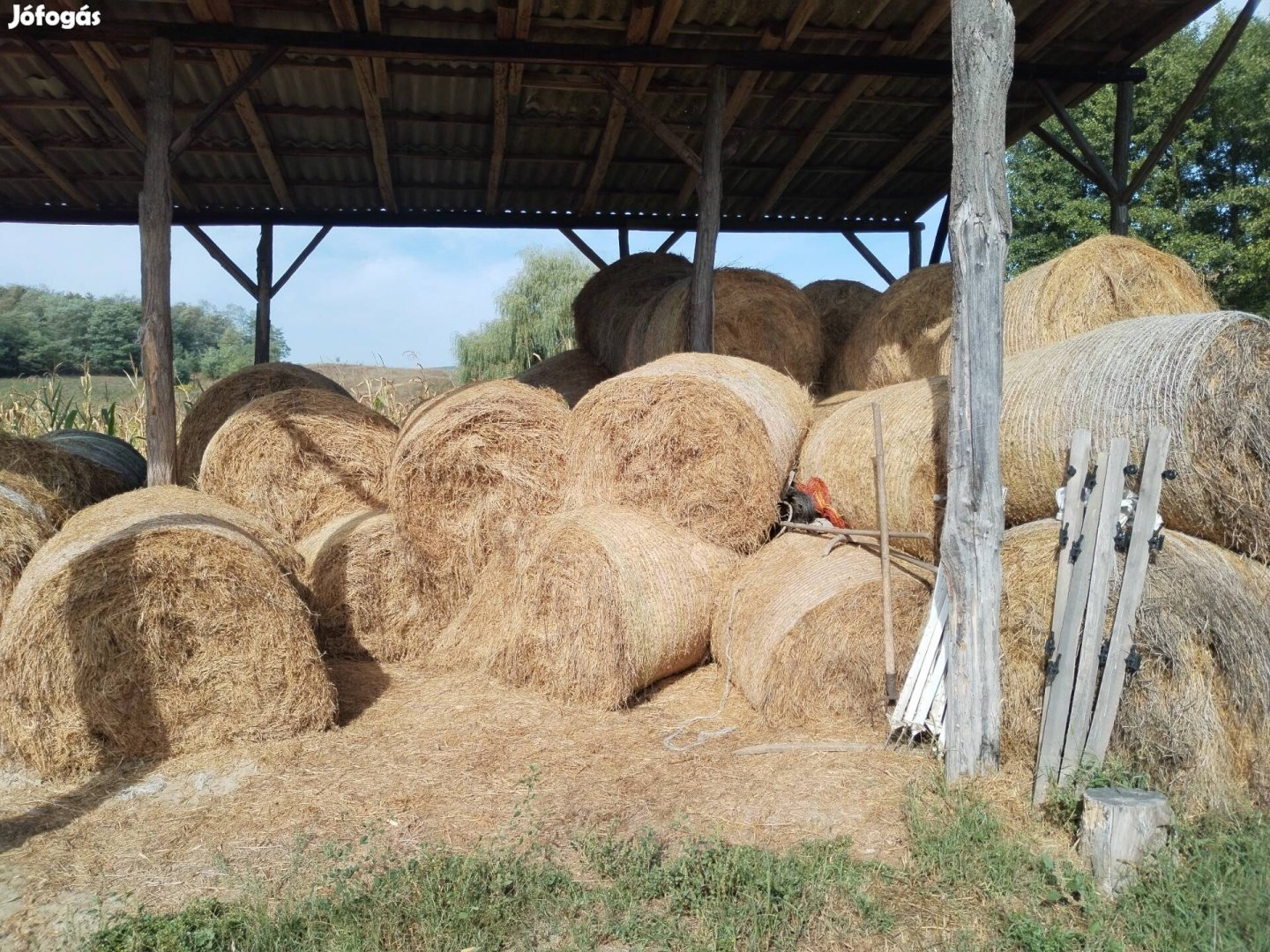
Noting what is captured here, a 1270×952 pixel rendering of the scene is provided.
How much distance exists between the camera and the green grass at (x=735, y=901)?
353 cm

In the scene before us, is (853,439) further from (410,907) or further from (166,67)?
(166,67)

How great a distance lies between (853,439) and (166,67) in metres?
5.66

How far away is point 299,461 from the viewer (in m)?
8.05

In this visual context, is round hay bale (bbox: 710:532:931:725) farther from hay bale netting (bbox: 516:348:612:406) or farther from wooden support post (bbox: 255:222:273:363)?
wooden support post (bbox: 255:222:273:363)

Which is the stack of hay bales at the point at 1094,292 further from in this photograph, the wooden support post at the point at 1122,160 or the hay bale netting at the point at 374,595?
the hay bale netting at the point at 374,595

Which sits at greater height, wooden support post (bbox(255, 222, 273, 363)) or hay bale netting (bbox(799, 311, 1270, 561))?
wooden support post (bbox(255, 222, 273, 363))

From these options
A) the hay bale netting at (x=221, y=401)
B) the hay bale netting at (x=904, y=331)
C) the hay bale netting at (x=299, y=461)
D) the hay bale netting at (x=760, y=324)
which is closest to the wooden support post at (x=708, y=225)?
the hay bale netting at (x=760, y=324)

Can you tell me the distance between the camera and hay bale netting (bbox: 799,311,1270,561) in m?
4.55

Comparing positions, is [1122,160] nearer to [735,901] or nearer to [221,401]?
[221,401]

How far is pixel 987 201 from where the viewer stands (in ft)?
15.5

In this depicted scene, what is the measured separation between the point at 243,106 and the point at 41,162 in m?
2.60

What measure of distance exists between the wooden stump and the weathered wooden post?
30.4 inches

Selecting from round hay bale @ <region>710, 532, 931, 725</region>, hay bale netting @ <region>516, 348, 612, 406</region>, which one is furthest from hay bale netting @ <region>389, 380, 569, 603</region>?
hay bale netting @ <region>516, 348, 612, 406</region>

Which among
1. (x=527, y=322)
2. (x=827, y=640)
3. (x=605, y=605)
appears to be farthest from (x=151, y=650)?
(x=527, y=322)
